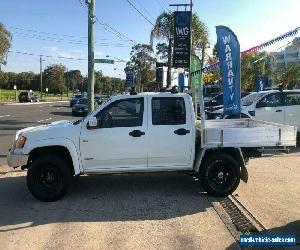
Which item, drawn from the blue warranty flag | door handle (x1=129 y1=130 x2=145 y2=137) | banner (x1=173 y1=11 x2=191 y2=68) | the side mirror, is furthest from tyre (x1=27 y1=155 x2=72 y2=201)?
banner (x1=173 y1=11 x2=191 y2=68)

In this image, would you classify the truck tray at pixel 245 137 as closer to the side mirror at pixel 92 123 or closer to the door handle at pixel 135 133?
the door handle at pixel 135 133

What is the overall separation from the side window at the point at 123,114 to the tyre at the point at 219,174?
4.87ft

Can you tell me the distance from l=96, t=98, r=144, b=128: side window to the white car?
24.1 ft

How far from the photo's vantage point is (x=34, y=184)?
771 centimetres

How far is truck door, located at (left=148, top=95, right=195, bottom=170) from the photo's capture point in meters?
7.85

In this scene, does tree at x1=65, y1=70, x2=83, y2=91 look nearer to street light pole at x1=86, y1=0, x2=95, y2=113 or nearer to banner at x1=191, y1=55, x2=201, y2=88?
banner at x1=191, y1=55, x2=201, y2=88

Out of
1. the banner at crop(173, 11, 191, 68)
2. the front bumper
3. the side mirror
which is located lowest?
the front bumper

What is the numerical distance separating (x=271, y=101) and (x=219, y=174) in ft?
24.7

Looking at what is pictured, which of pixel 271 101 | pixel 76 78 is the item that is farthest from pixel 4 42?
pixel 76 78


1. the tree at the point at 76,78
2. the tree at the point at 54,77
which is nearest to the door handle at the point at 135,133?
the tree at the point at 54,77

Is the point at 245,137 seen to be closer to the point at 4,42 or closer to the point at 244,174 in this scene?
the point at 244,174

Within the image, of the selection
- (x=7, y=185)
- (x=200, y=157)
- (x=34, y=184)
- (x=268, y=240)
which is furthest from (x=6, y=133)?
(x=268, y=240)

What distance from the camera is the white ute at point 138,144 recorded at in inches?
304

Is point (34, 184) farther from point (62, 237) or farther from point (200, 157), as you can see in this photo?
point (200, 157)
